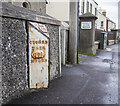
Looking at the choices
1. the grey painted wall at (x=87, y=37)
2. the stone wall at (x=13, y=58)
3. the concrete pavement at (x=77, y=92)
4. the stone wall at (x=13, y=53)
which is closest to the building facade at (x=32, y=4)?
the grey painted wall at (x=87, y=37)

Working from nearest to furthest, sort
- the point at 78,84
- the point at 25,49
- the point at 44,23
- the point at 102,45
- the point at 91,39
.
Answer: the point at 25,49
the point at 44,23
the point at 78,84
the point at 91,39
the point at 102,45

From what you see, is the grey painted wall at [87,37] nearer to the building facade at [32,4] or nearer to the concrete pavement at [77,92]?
the building facade at [32,4]

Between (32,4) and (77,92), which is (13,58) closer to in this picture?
(77,92)

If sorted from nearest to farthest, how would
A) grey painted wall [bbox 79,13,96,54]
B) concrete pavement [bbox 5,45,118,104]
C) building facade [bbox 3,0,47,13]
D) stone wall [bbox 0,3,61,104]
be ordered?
stone wall [bbox 0,3,61,104], concrete pavement [bbox 5,45,118,104], building facade [bbox 3,0,47,13], grey painted wall [bbox 79,13,96,54]

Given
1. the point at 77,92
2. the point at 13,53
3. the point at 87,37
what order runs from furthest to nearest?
the point at 87,37, the point at 77,92, the point at 13,53

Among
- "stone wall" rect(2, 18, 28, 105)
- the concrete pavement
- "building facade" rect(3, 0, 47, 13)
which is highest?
"building facade" rect(3, 0, 47, 13)

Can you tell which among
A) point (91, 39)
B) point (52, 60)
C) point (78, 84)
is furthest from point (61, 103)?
point (91, 39)

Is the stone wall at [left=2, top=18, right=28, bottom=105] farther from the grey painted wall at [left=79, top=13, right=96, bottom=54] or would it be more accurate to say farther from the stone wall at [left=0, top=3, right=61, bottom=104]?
the grey painted wall at [left=79, top=13, right=96, bottom=54]

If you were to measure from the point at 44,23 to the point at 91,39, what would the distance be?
7.91m

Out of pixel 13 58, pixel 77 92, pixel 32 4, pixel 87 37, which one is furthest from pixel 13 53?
pixel 32 4

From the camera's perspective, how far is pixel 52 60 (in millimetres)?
5328

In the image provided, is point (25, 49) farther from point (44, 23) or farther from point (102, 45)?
point (102, 45)

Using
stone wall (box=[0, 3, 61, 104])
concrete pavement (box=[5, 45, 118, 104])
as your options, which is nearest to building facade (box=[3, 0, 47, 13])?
stone wall (box=[0, 3, 61, 104])

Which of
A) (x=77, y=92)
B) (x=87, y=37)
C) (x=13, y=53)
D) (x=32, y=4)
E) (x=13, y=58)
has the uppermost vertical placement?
(x=32, y=4)
